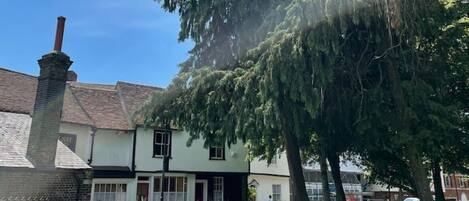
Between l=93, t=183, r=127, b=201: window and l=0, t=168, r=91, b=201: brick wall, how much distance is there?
11.7 meters

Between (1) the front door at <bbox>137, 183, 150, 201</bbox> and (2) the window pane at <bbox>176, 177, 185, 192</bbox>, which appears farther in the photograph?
(2) the window pane at <bbox>176, 177, 185, 192</bbox>

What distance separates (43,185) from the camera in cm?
1345

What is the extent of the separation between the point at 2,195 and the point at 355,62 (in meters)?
13.6

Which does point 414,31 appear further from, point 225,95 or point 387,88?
point 225,95

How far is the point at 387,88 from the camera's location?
1750 centimetres

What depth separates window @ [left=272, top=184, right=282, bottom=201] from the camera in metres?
34.6

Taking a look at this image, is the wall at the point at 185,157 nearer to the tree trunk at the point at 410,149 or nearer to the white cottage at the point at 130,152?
the white cottage at the point at 130,152

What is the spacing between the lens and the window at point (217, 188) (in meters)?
30.6

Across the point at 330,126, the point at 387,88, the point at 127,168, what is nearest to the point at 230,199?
the point at 127,168

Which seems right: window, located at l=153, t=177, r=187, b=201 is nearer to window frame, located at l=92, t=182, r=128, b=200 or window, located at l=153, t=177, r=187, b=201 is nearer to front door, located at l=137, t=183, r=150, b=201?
front door, located at l=137, t=183, r=150, b=201

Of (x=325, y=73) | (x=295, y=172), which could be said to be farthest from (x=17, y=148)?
(x=295, y=172)

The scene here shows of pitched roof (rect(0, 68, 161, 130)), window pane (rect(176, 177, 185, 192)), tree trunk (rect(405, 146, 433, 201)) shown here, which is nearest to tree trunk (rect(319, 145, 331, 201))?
tree trunk (rect(405, 146, 433, 201))

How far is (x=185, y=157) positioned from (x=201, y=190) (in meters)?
3.20

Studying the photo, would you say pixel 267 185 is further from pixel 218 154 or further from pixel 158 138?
pixel 158 138
